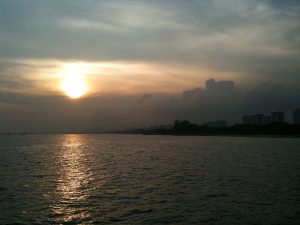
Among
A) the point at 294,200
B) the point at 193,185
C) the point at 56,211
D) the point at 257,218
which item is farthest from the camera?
the point at 193,185

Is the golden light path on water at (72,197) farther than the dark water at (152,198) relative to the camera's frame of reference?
Yes

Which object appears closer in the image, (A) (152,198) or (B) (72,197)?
(A) (152,198)

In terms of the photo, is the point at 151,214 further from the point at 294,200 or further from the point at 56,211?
the point at 294,200

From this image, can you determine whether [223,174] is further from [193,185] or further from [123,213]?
[123,213]

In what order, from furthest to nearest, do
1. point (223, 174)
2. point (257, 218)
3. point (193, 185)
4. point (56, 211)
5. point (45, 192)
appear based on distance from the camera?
point (223, 174)
point (193, 185)
point (45, 192)
point (56, 211)
point (257, 218)

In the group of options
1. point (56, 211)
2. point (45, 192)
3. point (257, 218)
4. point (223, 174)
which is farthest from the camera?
point (223, 174)

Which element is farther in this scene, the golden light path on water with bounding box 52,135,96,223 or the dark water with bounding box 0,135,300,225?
the golden light path on water with bounding box 52,135,96,223

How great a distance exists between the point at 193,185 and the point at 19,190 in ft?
55.5

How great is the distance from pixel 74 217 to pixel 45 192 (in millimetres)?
10003

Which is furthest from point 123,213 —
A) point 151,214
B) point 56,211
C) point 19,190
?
point 19,190

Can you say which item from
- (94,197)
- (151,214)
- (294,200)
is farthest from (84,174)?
(294,200)

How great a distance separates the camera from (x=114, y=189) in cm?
3219

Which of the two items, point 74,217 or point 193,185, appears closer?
point 74,217

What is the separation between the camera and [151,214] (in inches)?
894
